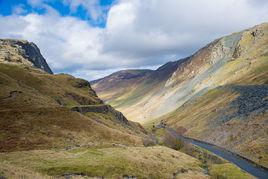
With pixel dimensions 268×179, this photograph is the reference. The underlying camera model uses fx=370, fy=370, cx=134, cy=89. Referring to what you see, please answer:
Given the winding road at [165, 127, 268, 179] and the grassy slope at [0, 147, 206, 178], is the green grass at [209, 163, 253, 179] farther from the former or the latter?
the winding road at [165, 127, 268, 179]

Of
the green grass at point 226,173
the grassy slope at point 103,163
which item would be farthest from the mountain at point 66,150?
the green grass at point 226,173

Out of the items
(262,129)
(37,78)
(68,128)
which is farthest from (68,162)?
(37,78)

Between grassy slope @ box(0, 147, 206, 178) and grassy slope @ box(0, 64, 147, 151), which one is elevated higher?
grassy slope @ box(0, 64, 147, 151)

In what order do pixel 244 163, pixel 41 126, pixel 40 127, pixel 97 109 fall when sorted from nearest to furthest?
pixel 40 127, pixel 41 126, pixel 244 163, pixel 97 109

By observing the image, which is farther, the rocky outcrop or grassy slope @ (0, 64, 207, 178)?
the rocky outcrop

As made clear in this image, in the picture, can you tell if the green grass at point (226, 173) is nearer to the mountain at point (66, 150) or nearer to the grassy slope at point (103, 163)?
the mountain at point (66, 150)

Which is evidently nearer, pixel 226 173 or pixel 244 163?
pixel 226 173

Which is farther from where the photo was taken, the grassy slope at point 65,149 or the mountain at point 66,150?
the grassy slope at point 65,149

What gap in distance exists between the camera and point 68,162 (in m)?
63.8

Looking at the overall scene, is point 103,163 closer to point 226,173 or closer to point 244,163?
point 226,173

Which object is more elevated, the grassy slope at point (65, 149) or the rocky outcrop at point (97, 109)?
the rocky outcrop at point (97, 109)

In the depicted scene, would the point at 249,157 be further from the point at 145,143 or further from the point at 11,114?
the point at 11,114

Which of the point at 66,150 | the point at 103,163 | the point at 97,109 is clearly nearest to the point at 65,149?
the point at 66,150

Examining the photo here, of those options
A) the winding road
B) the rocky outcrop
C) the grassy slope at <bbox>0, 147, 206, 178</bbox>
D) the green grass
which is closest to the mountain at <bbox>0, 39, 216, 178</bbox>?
the grassy slope at <bbox>0, 147, 206, 178</bbox>
